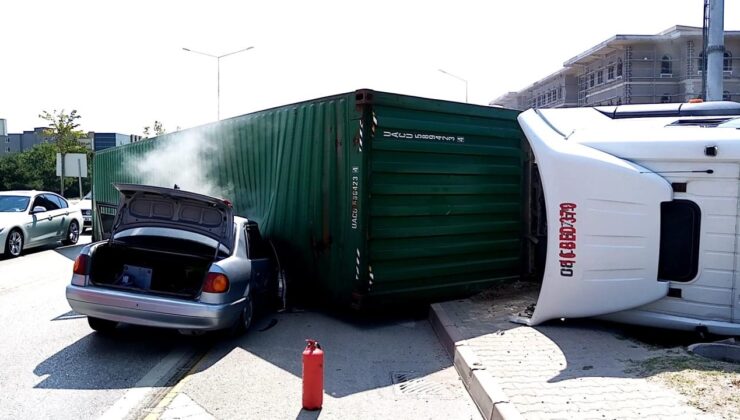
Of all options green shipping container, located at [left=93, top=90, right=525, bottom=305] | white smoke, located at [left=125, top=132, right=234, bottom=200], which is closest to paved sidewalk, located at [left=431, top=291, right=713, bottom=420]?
green shipping container, located at [left=93, top=90, right=525, bottom=305]

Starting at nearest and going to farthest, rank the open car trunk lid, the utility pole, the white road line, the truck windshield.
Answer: the white road line
the open car trunk lid
the utility pole
the truck windshield

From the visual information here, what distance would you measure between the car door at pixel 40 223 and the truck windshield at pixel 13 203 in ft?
0.63

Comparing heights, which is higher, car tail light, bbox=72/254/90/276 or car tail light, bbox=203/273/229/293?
car tail light, bbox=72/254/90/276

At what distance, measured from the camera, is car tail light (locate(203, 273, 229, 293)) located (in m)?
5.89

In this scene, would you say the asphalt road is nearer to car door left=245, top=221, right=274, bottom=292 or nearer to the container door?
car door left=245, top=221, right=274, bottom=292

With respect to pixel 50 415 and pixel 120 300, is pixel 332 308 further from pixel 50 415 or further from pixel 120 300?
pixel 50 415

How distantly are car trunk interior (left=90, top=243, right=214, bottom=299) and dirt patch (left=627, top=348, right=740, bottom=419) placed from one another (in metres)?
4.47

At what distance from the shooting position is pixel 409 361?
5930 mm

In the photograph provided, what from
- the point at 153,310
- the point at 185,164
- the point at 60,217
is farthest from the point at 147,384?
the point at 60,217

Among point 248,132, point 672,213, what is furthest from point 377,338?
point 248,132

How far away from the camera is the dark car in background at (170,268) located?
5.82 metres

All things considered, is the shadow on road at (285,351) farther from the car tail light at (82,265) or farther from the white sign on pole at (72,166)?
the white sign on pole at (72,166)

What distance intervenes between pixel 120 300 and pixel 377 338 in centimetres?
285

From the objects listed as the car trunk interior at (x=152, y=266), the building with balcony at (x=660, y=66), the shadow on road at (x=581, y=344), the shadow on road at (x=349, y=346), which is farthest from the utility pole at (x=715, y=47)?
the building with balcony at (x=660, y=66)
